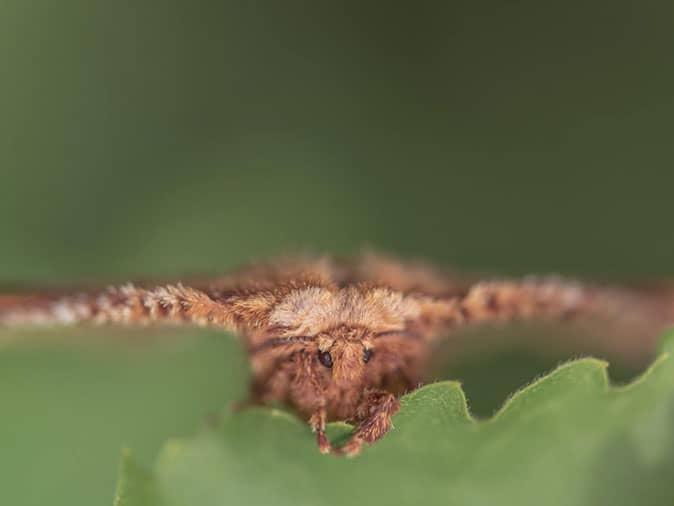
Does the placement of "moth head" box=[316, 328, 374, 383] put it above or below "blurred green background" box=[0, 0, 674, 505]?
below

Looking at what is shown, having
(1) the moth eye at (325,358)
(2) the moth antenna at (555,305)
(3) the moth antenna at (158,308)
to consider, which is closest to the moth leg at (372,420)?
(1) the moth eye at (325,358)

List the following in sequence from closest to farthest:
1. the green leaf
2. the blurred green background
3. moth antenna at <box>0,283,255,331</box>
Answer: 1. moth antenna at <box>0,283,255,331</box>
2. the green leaf
3. the blurred green background

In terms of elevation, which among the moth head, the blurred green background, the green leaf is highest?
the blurred green background

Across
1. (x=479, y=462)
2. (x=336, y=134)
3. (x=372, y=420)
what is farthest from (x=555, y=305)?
(x=336, y=134)

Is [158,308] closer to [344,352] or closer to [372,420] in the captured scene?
[344,352]

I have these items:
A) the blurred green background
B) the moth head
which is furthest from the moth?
the blurred green background

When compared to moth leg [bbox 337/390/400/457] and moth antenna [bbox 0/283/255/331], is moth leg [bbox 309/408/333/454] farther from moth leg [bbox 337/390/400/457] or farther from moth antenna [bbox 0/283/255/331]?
moth antenna [bbox 0/283/255/331]

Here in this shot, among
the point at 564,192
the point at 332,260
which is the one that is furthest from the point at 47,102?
the point at 564,192
